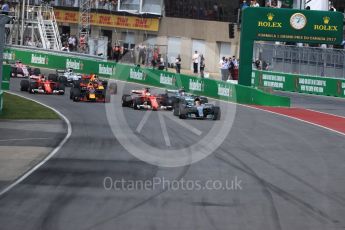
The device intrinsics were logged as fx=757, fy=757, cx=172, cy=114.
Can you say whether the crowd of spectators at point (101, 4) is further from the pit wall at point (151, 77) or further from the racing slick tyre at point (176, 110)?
the racing slick tyre at point (176, 110)

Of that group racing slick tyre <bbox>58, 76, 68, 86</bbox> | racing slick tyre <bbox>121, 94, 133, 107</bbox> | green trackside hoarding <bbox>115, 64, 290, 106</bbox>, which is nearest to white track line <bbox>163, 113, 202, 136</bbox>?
racing slick tyre <bbox>121, 94, 133, 107</bbox>

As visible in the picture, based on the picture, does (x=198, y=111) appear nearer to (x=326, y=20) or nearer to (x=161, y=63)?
(x=326, y=20)

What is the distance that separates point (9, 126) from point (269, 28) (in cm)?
1543

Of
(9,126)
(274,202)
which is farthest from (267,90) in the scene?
(274,202)

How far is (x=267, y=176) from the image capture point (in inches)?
632

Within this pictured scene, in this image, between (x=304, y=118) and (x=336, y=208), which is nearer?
(x=336, y=208)

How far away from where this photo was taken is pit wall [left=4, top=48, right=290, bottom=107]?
111ft

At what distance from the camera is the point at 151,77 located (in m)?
40.8

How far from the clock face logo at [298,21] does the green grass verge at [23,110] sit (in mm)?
12502

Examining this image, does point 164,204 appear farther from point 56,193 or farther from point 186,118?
point 186,118

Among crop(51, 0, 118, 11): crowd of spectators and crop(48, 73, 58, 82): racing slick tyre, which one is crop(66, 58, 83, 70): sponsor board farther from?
crop(51, 0, 118, 11): crowd of spectators

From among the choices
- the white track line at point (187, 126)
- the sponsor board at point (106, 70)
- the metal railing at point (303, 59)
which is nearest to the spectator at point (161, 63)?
the sponsor board at point (106, 70)

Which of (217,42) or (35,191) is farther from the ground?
(217,42)

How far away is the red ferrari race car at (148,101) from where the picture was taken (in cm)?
2844
